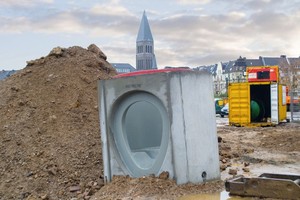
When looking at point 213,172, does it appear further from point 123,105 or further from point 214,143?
point 123,105

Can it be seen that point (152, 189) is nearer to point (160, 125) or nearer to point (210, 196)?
point (210, 196)

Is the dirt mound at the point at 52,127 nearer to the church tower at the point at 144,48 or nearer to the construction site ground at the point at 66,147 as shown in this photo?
the construction site ground at the point at 66,147

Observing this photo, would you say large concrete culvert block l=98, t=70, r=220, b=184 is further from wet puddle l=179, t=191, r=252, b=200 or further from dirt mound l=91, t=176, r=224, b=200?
wet puddle l=179, t=191, r=252, b=200

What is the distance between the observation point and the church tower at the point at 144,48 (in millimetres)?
124062

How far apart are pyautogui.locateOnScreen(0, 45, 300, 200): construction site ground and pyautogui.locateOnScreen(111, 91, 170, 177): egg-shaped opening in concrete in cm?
32

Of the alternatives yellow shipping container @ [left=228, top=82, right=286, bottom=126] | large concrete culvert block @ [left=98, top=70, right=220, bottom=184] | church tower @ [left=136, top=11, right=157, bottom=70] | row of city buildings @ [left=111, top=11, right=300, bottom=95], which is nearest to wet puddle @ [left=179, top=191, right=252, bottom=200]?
large concrete culvert block @ [left=98, top=70, right=220, bottom=184]

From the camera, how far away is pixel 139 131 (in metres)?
6.65

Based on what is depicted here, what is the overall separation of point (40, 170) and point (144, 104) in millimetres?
2359

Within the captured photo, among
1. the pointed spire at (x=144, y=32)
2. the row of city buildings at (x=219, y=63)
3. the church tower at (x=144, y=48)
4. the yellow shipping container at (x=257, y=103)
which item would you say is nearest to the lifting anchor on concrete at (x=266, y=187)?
the yellow shipping container at (x=257, y=103)

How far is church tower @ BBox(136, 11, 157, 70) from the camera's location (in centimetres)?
12406

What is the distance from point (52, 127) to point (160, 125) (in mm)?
3024

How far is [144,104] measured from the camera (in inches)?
250

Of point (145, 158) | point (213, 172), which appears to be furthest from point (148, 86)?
point (213, 172)

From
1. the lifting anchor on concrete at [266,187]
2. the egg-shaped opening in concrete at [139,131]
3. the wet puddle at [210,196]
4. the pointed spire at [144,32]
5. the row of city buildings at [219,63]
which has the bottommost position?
the wet puddle at [210,196]
